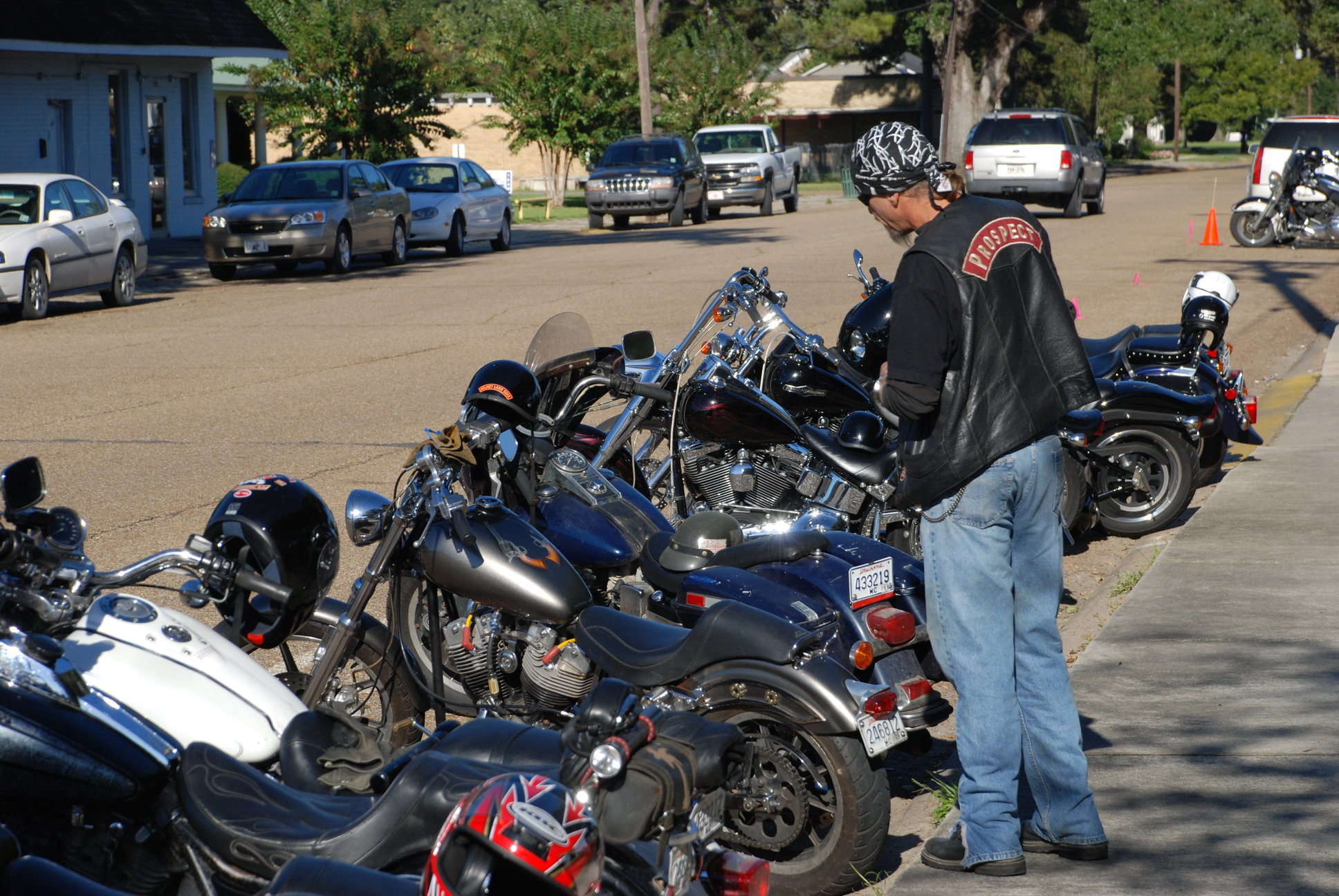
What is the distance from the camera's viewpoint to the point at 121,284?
18.1 metres

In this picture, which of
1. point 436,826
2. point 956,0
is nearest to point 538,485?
point 436,826

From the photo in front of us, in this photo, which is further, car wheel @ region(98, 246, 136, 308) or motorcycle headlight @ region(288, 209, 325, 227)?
motorcycle headlight @ region(288, 209, 325, 227)

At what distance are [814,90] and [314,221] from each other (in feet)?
200

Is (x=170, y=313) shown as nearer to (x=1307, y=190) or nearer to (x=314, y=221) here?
(x=314, y=221)

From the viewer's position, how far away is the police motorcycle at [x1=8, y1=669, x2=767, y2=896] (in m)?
2.29

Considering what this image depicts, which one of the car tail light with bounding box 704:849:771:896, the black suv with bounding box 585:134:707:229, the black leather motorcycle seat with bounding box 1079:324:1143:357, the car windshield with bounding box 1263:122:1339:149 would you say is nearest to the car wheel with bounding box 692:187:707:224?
the black suv with bounding box 585:134:707:229

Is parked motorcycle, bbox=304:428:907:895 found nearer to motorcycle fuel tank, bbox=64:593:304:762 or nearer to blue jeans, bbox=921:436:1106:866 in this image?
blue jeans, bbox=921:436:1106:866

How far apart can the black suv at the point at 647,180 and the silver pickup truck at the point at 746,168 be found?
1.52 m

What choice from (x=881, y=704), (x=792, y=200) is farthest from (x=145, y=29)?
(x=881, y=704)

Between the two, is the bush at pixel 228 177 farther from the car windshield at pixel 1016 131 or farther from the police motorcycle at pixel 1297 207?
the police motorcycle at pixel 1297 207

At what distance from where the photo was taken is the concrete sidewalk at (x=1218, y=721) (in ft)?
12.6

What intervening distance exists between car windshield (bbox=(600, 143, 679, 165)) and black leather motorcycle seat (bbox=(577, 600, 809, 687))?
90.6 feet

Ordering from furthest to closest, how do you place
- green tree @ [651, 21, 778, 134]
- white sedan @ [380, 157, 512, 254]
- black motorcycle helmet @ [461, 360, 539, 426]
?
green tree @ [651, 21, 778, 134]
white sedan @ [380, 157, 512, 254]
black motorcycle helmet @ [461, 360, 539, 426]

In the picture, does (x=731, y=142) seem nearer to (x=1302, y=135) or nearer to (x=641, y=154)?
(x=641, y=154)
